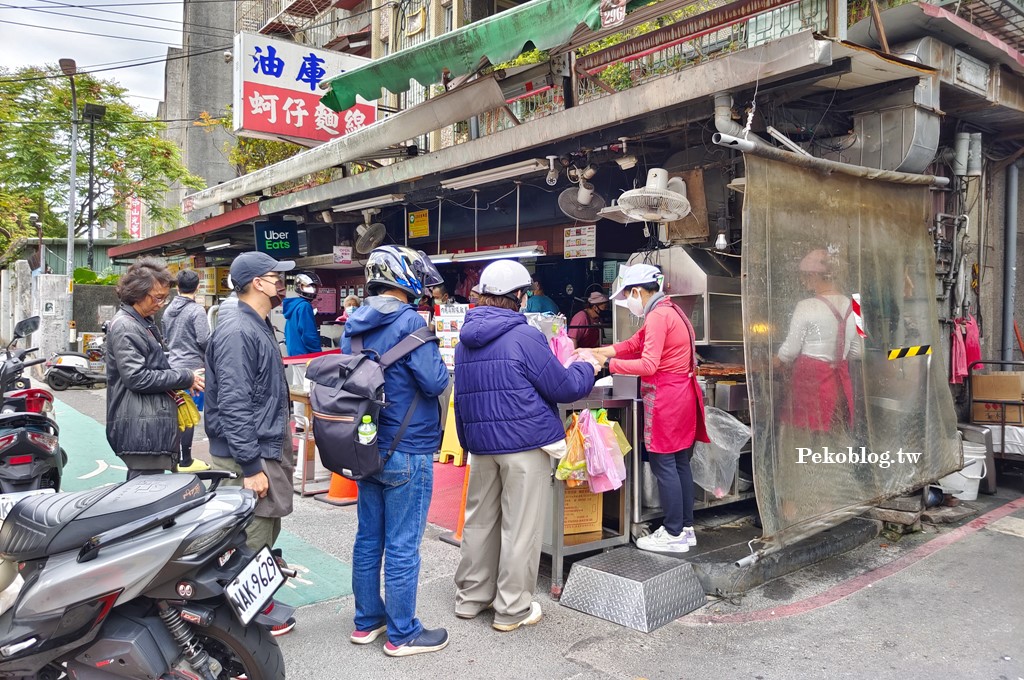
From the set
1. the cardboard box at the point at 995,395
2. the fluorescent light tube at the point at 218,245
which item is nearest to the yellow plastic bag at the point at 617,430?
the cardboard box at the point at 995,395

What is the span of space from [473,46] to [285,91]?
590 cm

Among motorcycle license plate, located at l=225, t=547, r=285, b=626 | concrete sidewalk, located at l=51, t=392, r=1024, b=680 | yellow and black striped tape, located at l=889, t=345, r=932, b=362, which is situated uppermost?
yellow and black striped tape, located at l=889, t=345, r=932, b=362

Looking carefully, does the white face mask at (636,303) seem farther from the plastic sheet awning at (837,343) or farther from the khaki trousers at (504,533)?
the khaki trousers at (504,533)

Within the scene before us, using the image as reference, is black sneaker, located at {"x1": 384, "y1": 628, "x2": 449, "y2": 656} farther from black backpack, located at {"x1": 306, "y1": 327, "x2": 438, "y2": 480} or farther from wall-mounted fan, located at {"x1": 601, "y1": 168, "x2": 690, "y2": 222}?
wall-mounted fan, located at {"x1": 601, "y1": 168, "x2": 690, "y2": 222}

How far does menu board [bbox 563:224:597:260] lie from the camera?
333 inches

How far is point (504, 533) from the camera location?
4.04 metres

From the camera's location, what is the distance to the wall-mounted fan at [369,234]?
11352mm

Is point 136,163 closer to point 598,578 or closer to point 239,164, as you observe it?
point 239,164

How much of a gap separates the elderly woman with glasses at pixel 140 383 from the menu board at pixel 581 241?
510 centimetres

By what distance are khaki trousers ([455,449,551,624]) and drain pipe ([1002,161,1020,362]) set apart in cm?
646

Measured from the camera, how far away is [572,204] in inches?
297

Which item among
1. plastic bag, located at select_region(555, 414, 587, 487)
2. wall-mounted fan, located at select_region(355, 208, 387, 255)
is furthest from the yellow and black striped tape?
wall-mounted fan, located at select_region(355, 208, 387, 255)

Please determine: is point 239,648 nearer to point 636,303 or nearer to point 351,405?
point 351,405

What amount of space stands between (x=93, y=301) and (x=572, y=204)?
1662 cm
